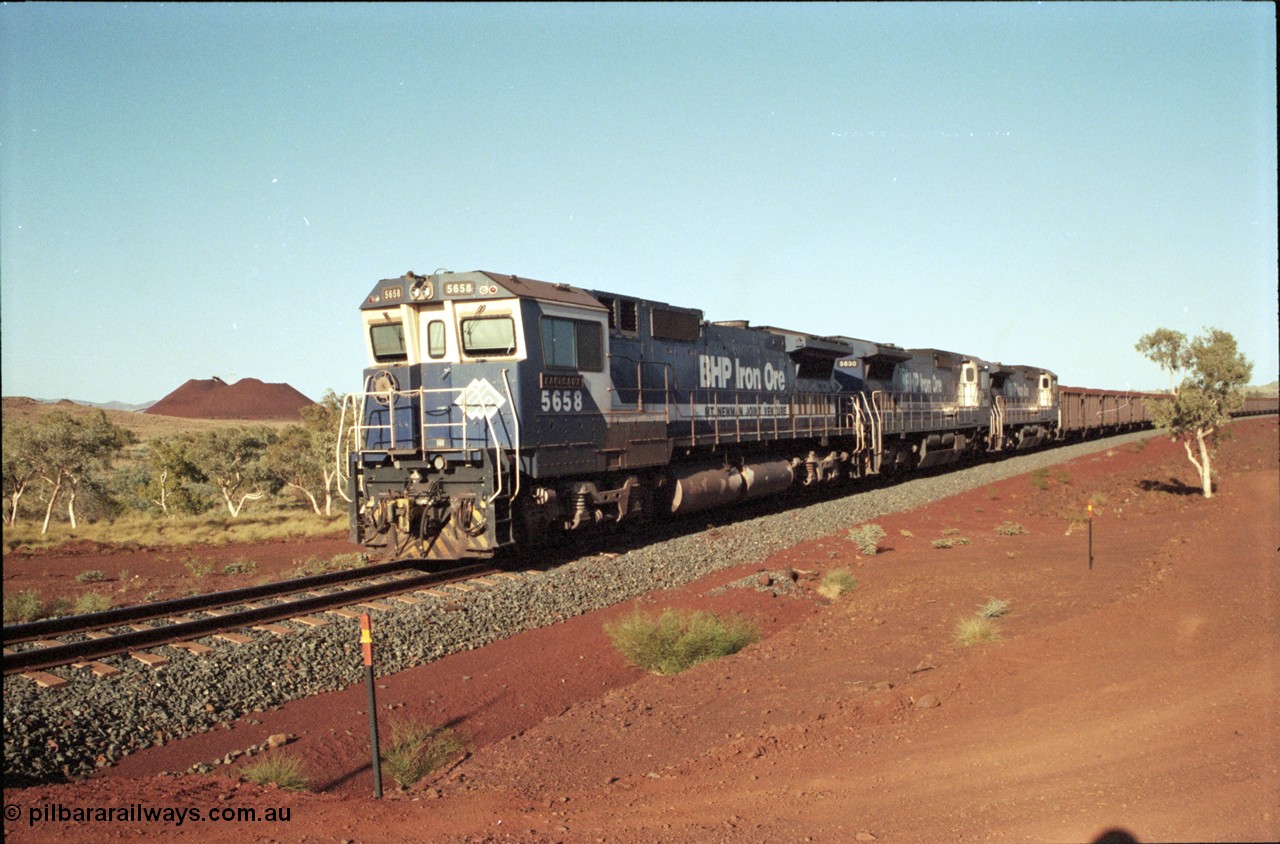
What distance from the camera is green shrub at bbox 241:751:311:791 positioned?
6.20 meters

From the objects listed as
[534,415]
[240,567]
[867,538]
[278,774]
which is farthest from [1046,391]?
[278,774]

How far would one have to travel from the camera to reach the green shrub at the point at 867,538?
50.8ft

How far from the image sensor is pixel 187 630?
9516 millimetres

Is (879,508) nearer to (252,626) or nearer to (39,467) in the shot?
(252,626)

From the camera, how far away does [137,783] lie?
6.11 metres

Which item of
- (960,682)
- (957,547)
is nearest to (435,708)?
(960,682)

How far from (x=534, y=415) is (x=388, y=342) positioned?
9.41ft

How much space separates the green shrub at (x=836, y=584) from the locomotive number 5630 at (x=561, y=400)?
475 cm

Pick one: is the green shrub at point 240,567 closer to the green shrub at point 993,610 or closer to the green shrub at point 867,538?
the green shrub at point 867,538

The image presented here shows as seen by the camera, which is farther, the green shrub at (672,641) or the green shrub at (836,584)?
the green shrub at (836,584)

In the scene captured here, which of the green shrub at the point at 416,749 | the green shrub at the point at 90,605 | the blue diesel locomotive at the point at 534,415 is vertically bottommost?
the green shrub at the point at 416,749

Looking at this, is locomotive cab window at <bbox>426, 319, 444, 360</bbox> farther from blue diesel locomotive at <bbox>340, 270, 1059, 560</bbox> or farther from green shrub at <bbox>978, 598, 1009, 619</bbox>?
green shrub at <bbox>978, 598, 1009, 619</bbox>

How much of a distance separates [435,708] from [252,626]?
324cm

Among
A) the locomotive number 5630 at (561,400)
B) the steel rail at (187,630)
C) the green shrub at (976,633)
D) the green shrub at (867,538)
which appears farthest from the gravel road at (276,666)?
the green shrub at (976,633)
